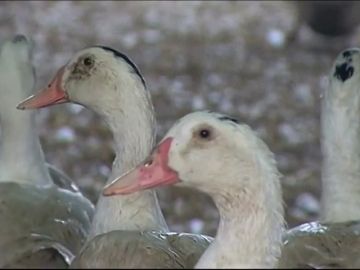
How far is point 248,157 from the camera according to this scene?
2.90 m

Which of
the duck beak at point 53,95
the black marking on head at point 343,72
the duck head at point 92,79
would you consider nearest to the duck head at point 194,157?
the duck head at point 92,79

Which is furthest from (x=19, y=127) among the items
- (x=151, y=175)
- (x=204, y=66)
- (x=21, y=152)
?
(x=204, y=66)

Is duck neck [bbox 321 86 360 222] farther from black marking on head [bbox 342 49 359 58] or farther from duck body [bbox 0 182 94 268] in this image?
duck body [bbox 0 182 94 268]

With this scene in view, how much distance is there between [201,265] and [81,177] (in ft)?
13.9

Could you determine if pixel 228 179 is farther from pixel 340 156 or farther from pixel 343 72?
pixel 343 72

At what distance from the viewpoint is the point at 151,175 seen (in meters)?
2.97

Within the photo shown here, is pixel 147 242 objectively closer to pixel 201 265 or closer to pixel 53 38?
pixel 201 265

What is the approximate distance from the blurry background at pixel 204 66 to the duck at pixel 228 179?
310 centimetres

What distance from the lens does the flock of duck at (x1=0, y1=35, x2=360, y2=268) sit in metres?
2.89

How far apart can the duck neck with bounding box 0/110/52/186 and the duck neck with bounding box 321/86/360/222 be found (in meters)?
1.04

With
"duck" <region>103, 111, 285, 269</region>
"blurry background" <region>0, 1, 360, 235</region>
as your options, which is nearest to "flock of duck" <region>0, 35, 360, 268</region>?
"duck" <region>103, 111, 285, 269</region>

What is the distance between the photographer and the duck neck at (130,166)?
362 cm

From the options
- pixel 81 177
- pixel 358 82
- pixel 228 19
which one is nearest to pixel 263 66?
pixel 228 19

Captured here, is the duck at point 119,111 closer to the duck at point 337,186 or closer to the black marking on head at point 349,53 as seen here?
the duck at point 337,186
